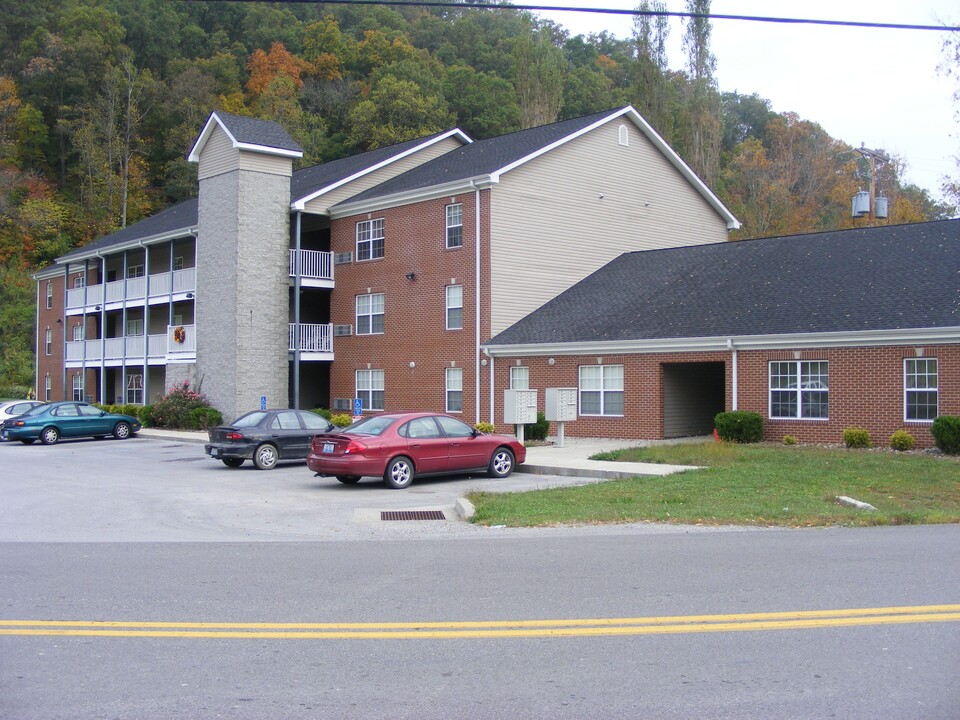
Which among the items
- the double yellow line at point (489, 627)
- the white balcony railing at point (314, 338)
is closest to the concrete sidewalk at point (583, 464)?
the double yellow line at point (489, 627)

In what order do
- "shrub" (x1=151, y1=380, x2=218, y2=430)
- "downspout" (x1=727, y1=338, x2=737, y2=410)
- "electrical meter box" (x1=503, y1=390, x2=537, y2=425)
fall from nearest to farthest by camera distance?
"electrical meter box" (x1=503, y1=390, x2=537, y2=425) < "downspout" (x1=727, y1=338, x2=737, y2=410) < "shrub" (x1=151, y1=380, x2=218, y2=430)

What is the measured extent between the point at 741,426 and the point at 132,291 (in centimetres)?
→ 2974

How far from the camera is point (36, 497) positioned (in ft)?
57.1

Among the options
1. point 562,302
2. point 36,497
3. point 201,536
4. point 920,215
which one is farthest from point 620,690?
point 920,215

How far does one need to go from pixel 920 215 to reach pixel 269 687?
54.6m

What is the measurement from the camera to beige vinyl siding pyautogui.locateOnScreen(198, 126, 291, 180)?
36.1 meters

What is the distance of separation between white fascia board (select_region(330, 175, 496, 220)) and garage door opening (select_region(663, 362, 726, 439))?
28.7 ft

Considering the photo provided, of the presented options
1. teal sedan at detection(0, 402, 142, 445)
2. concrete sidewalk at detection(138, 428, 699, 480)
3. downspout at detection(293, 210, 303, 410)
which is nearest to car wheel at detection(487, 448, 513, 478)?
concrete sidewalk at detection(138, 428, 699, 480)

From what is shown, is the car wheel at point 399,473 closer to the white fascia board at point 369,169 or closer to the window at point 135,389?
the white fascia board at point 369,169

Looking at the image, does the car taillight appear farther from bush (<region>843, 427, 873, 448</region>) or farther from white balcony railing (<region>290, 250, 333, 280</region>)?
white balcony railing (<region>290, 250, 333, 280</region>)

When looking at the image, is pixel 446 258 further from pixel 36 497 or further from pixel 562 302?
pixel 36 497

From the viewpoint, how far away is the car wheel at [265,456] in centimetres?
2234

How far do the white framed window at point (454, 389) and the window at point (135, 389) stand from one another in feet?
62.1

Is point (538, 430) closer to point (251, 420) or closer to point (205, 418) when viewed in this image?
point (251, 420)
